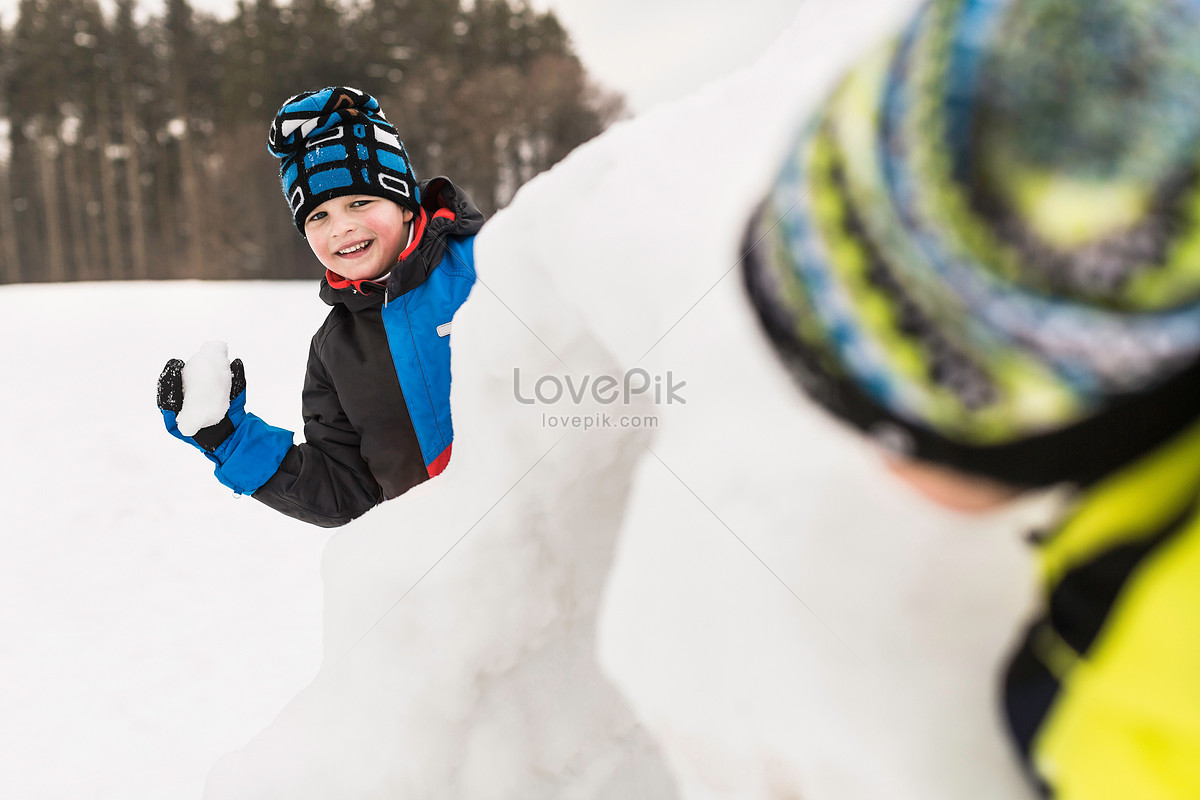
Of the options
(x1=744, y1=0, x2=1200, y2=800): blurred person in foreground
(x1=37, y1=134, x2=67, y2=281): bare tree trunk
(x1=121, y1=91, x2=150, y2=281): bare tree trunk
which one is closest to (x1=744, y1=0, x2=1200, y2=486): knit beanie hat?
(x1=744, y1=0, x2=1200, y2=800): blurred person in foreground

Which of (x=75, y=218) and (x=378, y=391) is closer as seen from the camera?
(x=378, y=391)

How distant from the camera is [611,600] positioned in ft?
2.04

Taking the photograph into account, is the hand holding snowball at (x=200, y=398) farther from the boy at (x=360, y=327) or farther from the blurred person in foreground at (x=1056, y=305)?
the blurred person in foreground at (x=1056, y=305)

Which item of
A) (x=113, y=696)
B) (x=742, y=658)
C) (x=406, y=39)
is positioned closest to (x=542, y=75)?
(x=406, y=39)

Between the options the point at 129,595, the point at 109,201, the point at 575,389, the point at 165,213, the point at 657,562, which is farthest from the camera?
the point at 109,201

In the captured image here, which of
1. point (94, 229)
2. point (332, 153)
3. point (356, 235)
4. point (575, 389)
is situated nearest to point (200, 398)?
point (356, 235)

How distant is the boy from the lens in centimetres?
152

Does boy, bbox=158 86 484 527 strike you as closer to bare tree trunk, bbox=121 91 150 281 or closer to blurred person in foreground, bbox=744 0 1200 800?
blurred person in foreground, bbox=744 0 1200 800

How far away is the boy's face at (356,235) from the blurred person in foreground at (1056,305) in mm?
1341

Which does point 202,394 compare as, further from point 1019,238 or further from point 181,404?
point 1019,238

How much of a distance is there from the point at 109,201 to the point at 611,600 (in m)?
22.3

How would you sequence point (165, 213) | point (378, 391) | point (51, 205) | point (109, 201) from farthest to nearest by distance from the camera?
point (51, 205)
point (109, 201)
point (165, 213)
point (378, 391)

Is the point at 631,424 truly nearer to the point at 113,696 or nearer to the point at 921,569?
the point at 921,569

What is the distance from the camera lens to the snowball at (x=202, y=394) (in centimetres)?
138
